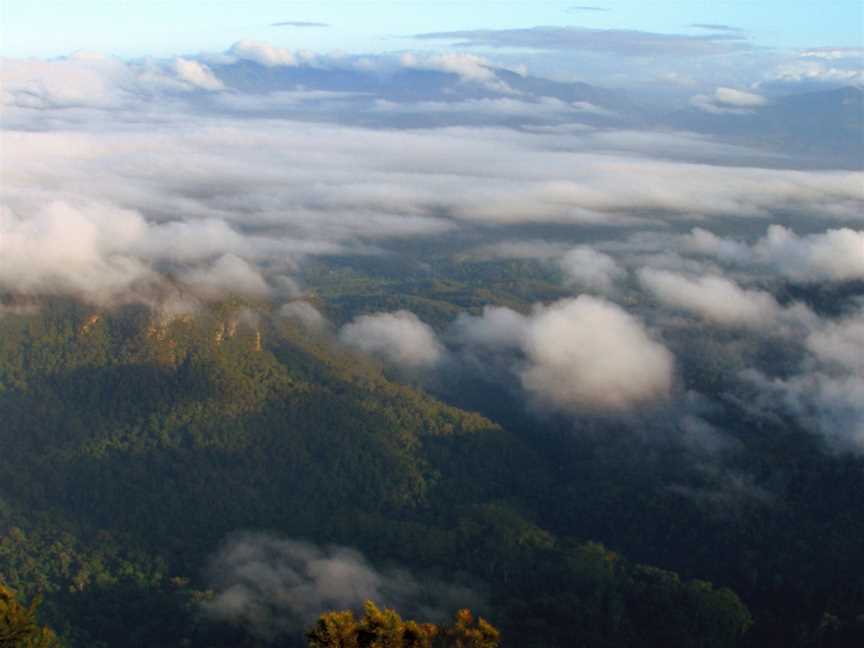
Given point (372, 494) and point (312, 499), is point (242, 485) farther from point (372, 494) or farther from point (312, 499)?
point (372, 494)

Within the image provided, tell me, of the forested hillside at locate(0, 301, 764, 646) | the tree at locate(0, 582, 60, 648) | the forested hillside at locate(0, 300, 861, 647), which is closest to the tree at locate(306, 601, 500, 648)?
the tree at locate(0, 582, 60, 648)

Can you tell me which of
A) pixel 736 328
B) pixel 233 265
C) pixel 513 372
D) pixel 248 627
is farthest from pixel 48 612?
pixel 736 328

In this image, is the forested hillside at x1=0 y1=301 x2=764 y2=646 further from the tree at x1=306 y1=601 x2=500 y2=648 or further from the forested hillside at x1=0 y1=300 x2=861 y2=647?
the tree at x1=306 y1=601 x2=500 y2=648

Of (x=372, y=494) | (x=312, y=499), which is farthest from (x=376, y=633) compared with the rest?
(x=372, y=494)

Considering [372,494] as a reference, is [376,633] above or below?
above

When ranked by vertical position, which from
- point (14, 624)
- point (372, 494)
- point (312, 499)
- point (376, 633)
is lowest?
point (312, 499)

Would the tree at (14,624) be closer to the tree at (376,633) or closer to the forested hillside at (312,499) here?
the tree at (376,633)

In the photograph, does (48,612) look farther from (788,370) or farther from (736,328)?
(736,328)

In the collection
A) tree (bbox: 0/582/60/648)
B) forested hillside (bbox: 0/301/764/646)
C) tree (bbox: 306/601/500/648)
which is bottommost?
forested hillside (bbox: 0/301/764/646)
